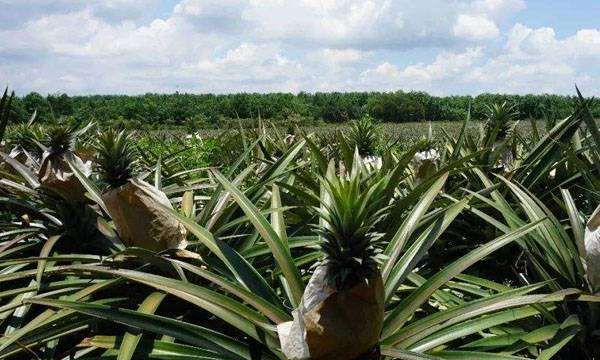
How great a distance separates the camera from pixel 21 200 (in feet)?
8.86

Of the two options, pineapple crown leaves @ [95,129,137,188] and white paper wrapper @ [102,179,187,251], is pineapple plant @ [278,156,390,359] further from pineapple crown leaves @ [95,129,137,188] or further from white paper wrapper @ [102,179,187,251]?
pineapple crown leaves @ [95,129,137,188]

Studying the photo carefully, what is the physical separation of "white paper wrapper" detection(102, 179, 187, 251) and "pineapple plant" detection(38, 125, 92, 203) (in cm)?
55

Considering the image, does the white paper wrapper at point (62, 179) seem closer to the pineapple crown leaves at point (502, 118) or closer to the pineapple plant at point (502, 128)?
the pineapple plant at point (502, 128)

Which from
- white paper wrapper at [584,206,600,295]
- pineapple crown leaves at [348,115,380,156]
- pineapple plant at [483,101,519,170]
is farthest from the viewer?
pineapple crown leaves at [348,115,380,156]

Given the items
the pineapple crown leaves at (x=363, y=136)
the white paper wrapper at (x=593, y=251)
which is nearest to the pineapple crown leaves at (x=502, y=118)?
the pineapple crown leaves at (x=363, y=136)

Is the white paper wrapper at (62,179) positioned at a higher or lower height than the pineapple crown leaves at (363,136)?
lower

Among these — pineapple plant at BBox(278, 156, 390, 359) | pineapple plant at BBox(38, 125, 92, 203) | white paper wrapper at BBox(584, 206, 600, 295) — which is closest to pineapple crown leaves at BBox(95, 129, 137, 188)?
pineapple plant at BBox(38, 125, 92, 203)

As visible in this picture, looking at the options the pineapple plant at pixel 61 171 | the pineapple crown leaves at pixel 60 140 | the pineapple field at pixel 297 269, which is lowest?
the pineapple field at pixel 297 269

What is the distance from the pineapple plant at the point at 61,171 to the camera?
250 centimetres

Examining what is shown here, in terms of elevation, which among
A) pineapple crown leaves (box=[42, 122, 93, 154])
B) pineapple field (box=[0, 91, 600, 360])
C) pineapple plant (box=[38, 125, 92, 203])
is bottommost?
pineapple field (box=[0, 91, 600, 360])

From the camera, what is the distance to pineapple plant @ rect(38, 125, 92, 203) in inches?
98.3

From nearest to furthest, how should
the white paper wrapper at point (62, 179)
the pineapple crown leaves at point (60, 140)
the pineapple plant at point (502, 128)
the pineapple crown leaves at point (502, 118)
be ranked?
the white paper wrapper at point (62, 179) < the pineapple crown leaves at point (60, 140) < the pineapple plant at point (502, 128) < the pineapple crown leaves at point (502, 118)

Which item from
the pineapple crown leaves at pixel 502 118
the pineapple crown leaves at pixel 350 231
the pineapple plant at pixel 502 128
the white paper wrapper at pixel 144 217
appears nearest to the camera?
the pineapple crown leaves at pixel 350 231

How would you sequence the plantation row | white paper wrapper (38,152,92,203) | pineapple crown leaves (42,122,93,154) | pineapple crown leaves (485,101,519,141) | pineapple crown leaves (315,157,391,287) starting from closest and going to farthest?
pineapple crown leaves (315,157,391,287) < white paper wrapper (38,152,92,203) < pineapple crown leaves (42,122,93,154) < pineapple crown leaves (485,101,519,141) < the plantation row
